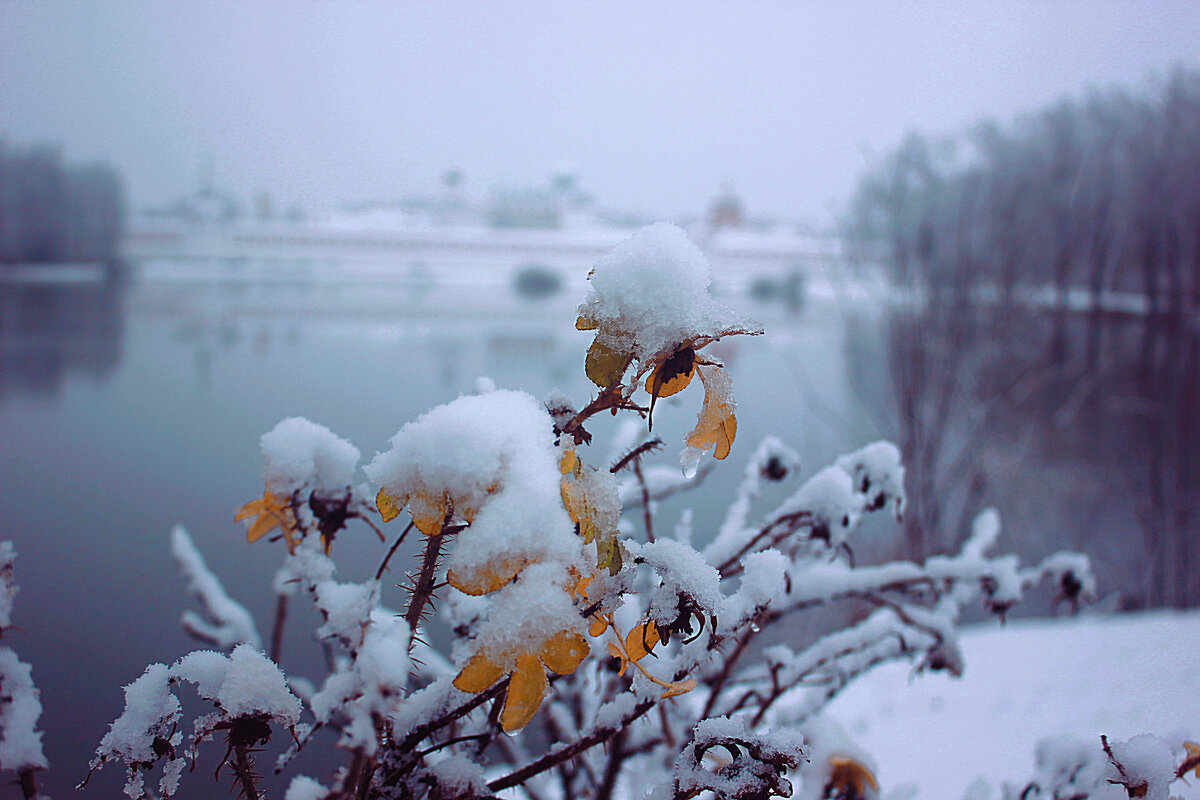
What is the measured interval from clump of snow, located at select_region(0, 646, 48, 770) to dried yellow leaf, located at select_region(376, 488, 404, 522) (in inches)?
6.8

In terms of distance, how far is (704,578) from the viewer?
0.80 feet

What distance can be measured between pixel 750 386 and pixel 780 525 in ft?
11.7

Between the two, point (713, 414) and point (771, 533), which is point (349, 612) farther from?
point (771, 533)

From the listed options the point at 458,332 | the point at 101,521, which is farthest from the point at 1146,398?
the point at 101,521

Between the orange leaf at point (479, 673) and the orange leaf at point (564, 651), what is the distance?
0.02 m

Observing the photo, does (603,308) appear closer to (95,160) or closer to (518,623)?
(518,623)

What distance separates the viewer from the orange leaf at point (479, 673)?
21 centimetres

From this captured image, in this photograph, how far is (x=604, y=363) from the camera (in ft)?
0.76

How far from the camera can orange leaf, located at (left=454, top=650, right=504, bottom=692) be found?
21cm

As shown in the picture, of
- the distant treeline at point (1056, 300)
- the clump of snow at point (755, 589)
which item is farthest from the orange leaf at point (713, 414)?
the distant treeline at point (1056, 300)

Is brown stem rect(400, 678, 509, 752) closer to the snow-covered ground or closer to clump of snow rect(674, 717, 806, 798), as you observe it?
clump of snow rect(674, 717, 806, 798)

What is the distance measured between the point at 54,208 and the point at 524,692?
5.65 ft

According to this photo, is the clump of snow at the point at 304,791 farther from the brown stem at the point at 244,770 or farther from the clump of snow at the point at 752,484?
the clump of snow at the point at 752,484

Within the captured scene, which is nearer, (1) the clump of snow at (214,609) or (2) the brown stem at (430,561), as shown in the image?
(2) the brown stem at (430,561)
